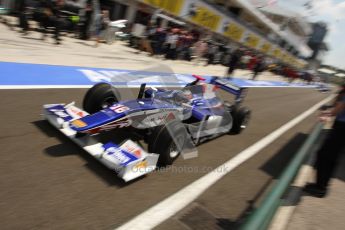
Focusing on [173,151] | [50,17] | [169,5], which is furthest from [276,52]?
[173,151]

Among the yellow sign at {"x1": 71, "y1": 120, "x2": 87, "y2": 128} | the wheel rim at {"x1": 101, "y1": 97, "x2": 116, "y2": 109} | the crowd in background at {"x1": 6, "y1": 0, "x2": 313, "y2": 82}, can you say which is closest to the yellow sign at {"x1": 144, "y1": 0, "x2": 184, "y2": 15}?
the crowd in background at {"x1": 6, "y1": 0, "x2": 313, "y2": 82}

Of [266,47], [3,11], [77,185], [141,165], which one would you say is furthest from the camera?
[266,47]

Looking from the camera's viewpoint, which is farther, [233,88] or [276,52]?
[276,52]

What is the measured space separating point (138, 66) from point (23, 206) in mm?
9839

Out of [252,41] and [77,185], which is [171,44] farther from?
[252,41]

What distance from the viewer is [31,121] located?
493cm

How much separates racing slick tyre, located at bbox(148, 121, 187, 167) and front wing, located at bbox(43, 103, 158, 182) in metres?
0.20

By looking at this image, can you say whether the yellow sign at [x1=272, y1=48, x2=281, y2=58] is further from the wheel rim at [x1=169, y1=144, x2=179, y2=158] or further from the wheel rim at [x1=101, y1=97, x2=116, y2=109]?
the wheel rim at [x1=169, y1=144, x2=179, y2=158]

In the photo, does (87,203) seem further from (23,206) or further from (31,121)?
(31,121)

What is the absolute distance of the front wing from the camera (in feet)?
12.6

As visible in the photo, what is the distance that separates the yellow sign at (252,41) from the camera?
40134mm

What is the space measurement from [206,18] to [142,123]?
23944mm

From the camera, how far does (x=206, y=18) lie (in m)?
27.0

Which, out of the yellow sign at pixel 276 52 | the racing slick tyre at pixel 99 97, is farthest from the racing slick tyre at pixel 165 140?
the yellow sign at pixel 276 52
